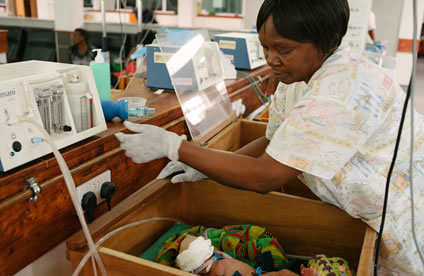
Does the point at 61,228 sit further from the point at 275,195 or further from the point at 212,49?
the point at 212,49

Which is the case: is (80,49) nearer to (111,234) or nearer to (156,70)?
(156,70)

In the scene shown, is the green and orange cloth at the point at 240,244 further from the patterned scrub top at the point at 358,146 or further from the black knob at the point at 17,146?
the black knob at the point at 17,146

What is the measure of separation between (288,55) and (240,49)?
63.0 inches

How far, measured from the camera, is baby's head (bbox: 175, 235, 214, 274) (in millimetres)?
1000

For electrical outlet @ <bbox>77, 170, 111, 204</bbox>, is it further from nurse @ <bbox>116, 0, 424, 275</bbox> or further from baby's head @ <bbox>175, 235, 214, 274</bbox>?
baby's head @ <bbox>175, 235, 214, 274</bbox>

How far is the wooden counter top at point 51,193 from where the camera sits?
0.82 meters

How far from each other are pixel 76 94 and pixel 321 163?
0.62 metres

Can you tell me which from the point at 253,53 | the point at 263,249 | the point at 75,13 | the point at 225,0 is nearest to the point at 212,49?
the point at 253,53

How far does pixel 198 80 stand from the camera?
1.64m

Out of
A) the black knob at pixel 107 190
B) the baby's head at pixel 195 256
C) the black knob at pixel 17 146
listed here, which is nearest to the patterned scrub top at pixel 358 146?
the baby's head at pixel 195 256

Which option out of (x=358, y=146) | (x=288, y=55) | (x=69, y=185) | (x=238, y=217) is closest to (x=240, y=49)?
(x=238, y=217)

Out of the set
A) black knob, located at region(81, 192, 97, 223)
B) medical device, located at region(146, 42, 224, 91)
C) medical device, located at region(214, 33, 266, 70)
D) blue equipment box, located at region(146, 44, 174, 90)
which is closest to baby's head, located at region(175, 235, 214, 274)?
black knob, located at region(81, 192, 97, 223)

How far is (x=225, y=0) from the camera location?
1013 cm

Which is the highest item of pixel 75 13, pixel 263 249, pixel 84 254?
pixel 75 13
